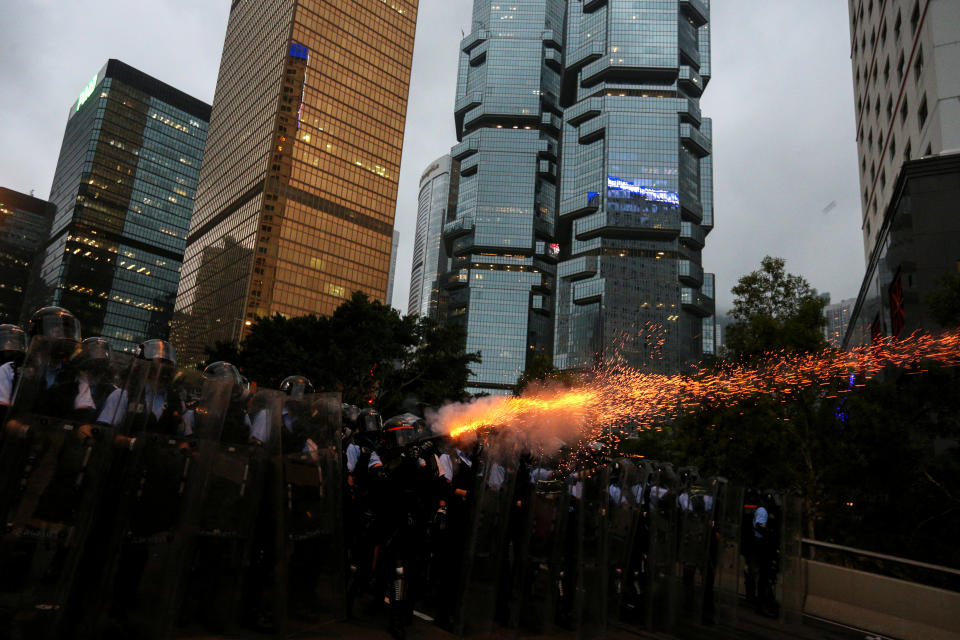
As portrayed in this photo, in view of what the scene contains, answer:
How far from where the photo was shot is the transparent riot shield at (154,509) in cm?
477

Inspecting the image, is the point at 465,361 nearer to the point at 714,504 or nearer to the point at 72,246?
the point at 714,504

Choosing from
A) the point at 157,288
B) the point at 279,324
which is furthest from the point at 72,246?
the point at 279,324

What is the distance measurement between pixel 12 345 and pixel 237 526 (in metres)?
2.37

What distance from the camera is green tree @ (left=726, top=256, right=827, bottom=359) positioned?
18.9m

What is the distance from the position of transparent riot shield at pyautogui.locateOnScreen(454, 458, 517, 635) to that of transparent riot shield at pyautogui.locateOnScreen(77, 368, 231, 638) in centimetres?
275

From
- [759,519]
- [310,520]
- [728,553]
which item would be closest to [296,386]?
[310,520]

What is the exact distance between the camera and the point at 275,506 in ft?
18.9

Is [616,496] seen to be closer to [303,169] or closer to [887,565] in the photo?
[887,565]

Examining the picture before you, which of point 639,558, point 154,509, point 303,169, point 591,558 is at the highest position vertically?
point 303,169

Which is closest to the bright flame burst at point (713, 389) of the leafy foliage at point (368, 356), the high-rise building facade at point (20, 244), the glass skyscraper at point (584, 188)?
the leafy foliage at point (368, 356)

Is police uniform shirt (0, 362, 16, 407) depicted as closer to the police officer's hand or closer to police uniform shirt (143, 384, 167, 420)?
the police officer's hand

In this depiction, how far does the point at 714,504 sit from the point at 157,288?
143054 mm

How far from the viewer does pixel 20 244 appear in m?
136

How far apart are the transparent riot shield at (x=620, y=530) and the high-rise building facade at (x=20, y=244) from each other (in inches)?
5799
